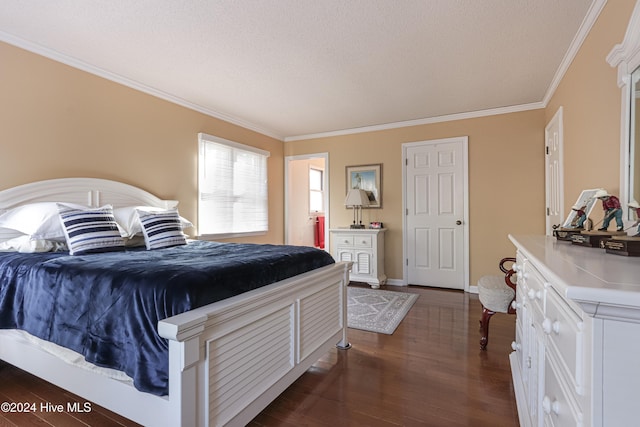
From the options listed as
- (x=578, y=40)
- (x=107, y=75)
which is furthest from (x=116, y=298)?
(x=578, y=40)

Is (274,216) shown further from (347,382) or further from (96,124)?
(347,382)

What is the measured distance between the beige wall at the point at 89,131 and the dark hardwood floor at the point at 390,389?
1.64 meters

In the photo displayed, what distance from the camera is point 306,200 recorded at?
6348 mm

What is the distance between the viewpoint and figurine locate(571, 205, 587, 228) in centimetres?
174

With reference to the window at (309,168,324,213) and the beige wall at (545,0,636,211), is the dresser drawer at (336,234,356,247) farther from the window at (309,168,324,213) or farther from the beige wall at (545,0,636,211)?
the beige wall at (545,0,636,211)

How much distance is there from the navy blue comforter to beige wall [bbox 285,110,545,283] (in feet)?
10.5

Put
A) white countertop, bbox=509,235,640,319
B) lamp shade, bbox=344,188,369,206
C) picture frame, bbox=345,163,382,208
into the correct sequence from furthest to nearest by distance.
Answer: picture frame, bbox=345,163,382,208 → lamp shade, bbox=344,188,369,206 → white countertop, bbox=509,235,640,319

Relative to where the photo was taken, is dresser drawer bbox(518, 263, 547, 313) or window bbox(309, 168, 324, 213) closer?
dresser drawer bbox(518, 263, 547, 313)

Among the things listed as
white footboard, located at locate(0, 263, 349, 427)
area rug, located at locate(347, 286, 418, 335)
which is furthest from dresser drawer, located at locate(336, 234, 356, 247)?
white footboard, located at locate(0, 263, 349, 427)

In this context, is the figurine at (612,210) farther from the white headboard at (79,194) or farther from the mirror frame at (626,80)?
the white headboard at (79,194)

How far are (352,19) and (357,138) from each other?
2.86m

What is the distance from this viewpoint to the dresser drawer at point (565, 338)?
28.2 inches

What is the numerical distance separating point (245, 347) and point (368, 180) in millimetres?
3754

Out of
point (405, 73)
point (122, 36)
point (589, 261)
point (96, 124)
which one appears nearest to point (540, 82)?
point (405, 73)
